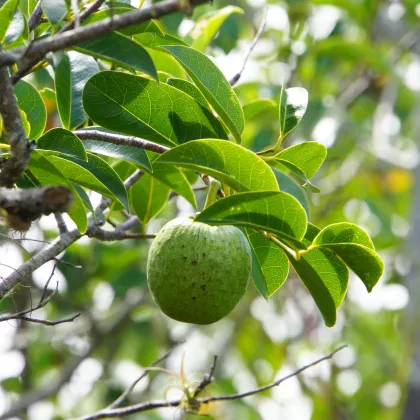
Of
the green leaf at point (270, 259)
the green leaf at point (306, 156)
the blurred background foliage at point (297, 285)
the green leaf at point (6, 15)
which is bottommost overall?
the blurred background foliage at point (297, 285)

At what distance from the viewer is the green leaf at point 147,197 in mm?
1861

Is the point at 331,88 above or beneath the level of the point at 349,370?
above

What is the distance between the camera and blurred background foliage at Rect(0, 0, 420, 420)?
3.66 m

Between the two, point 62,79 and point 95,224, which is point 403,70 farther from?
point 62,79

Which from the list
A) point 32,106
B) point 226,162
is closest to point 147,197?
point 32,106

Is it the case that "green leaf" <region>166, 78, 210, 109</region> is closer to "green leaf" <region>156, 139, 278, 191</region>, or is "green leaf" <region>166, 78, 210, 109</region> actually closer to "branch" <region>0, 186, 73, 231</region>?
"green leaf" <region>156, 139, 278, 191</region>

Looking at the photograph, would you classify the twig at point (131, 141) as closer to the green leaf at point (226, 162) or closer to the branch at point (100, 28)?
the green leaf at point (226, 162)

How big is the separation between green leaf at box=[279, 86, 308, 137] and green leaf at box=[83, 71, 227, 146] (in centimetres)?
12

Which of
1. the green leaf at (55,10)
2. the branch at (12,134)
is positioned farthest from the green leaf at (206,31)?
the branch at (12,134)

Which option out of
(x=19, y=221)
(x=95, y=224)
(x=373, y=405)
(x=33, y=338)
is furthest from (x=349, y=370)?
(x=19, y=221)

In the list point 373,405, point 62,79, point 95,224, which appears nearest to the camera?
point 62,79

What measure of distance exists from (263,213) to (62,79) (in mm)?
358

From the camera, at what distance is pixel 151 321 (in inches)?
162

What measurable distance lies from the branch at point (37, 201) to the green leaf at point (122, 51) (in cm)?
27
